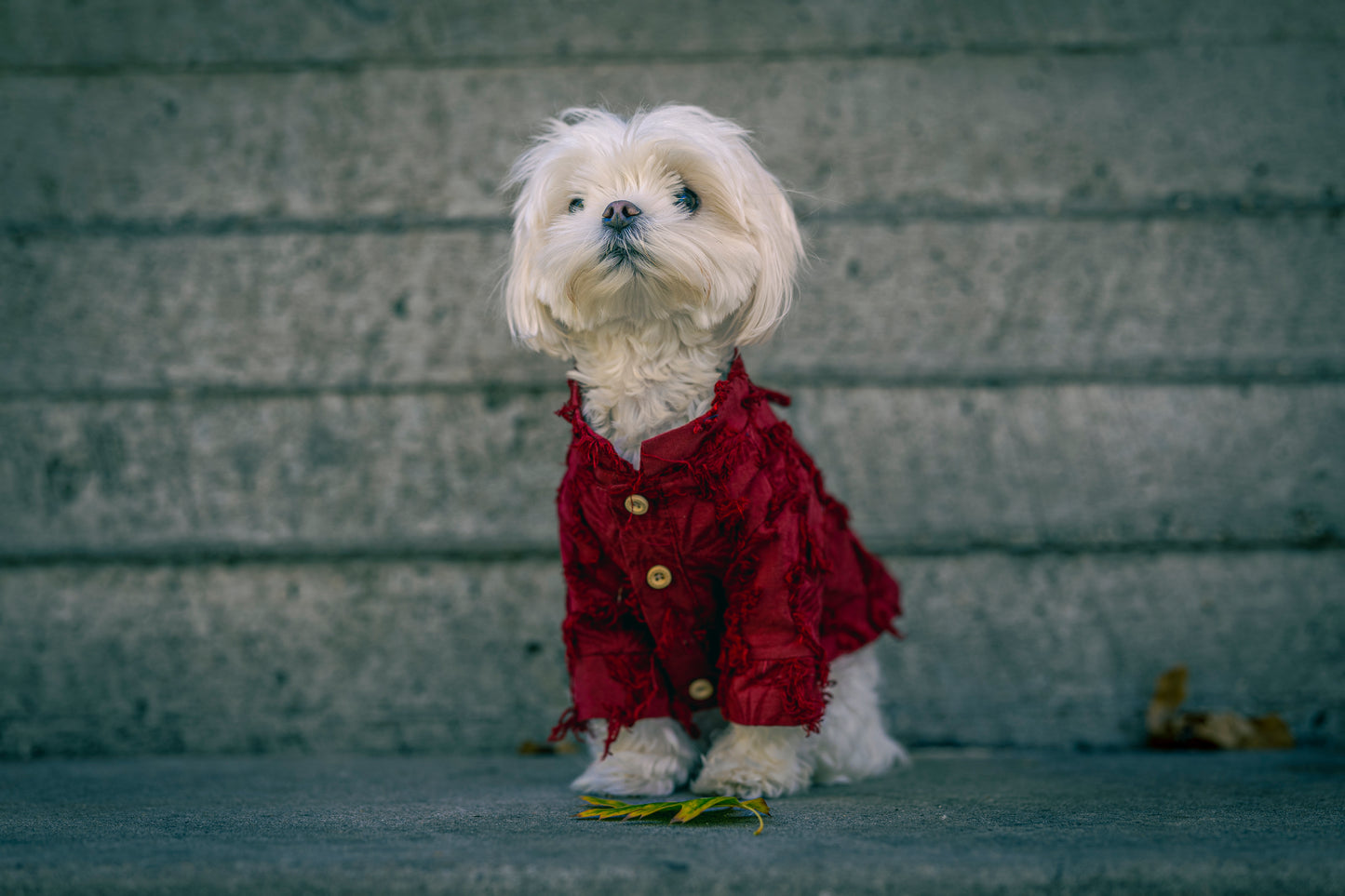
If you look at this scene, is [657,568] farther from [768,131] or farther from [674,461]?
[768,131]

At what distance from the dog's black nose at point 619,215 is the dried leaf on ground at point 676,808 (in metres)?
1.02

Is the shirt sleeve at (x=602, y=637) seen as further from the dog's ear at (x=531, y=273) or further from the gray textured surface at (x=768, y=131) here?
the gray textured surface at (x=768, y=131)

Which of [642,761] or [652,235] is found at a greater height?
[652,235]

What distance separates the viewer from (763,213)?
179 cm

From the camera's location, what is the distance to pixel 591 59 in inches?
102

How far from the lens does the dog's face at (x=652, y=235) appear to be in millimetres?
1676

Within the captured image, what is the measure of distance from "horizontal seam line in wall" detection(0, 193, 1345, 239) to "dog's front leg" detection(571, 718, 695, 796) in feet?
4.62

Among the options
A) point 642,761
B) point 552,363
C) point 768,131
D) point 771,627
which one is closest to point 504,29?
point 768,131

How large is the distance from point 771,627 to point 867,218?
4.30ft

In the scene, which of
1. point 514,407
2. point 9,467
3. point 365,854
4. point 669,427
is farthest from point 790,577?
point 9,467

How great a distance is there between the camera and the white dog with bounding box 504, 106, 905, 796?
170cm

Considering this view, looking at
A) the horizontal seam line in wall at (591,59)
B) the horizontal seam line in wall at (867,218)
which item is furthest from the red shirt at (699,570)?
the horizontal seam line in wall at (591,59)

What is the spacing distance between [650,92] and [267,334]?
1.24 m

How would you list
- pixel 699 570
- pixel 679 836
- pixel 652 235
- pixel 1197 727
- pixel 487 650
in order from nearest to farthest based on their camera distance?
pixel 679 836
pixel 652 235
pixel 699 570
pixel 1197 727
pixel 487 650
